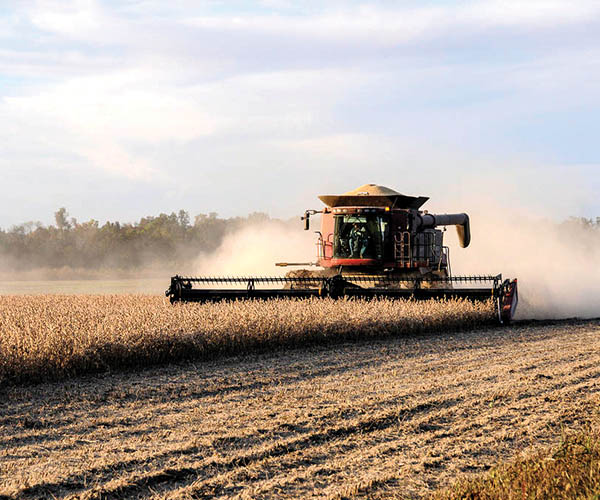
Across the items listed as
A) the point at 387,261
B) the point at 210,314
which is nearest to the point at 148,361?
the point at 210,314

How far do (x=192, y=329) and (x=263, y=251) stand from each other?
16.2 metres

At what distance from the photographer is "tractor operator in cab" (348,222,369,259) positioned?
1652cm

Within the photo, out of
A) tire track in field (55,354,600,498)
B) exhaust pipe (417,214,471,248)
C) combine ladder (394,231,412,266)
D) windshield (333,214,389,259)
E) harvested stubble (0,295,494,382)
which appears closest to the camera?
tire track in field (55,354,600,498)

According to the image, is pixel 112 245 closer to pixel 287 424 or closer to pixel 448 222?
pixel 448 222

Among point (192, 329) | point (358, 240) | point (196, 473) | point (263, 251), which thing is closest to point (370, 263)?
point (358, 240)

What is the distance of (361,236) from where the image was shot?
16.6m

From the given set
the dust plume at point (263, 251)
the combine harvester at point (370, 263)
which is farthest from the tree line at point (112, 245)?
the combine harvester at point (370, 263)

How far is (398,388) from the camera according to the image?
824 cm

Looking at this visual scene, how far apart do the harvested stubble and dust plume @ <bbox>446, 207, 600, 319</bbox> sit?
332 inches

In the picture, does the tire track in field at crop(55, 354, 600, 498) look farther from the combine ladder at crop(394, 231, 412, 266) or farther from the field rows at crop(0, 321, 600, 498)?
the combine ladder at crop(394, 231, 412, 266)

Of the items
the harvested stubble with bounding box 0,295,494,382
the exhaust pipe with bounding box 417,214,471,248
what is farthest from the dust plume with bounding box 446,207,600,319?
the harvested stubble with bounding box 0,295,494,382

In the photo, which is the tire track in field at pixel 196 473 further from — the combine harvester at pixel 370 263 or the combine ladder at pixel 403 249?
the combine ladder at pixel 403 249

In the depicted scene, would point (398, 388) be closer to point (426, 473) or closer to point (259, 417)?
point (259, 417)

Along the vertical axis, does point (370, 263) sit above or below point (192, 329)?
above
